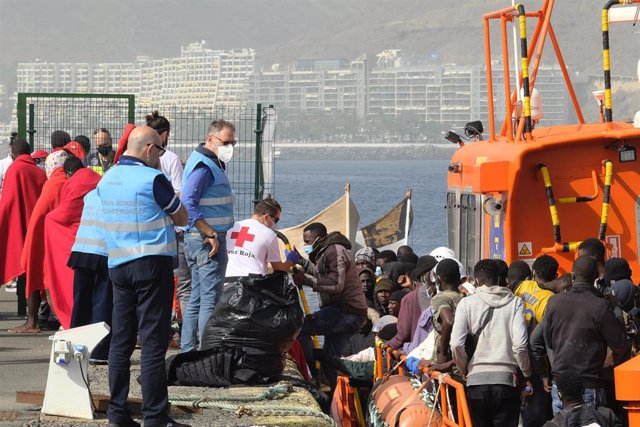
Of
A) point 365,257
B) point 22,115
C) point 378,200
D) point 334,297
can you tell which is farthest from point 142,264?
point 378,200

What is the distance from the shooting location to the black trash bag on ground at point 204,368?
10.4 m

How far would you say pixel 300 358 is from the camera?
12.8 m

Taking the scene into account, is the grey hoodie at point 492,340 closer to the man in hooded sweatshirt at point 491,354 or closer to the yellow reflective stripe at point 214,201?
the man in hooded sweatshirt at point 491,354

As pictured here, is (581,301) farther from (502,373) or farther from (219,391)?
(219,391)

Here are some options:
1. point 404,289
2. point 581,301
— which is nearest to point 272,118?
point 404,289

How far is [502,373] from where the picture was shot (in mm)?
9727

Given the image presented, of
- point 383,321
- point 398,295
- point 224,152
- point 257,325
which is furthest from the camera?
point 398,295

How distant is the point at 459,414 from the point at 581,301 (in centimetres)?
124

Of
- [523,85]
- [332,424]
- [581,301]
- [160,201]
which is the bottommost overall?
[332,424]

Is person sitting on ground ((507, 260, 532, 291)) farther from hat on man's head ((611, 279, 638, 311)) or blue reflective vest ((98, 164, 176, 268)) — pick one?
blue reflective vest ((98, 164, 176, 268))

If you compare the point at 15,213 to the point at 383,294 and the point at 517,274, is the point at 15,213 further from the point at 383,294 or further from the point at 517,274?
the point at 517,274

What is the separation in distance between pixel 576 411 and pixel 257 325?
2.47 metres

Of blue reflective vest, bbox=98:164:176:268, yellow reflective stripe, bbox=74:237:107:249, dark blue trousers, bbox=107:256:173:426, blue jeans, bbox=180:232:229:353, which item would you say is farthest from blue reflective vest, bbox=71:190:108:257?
blue jeans, bbox=180:232:229:353

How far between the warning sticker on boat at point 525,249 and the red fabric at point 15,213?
488cm
